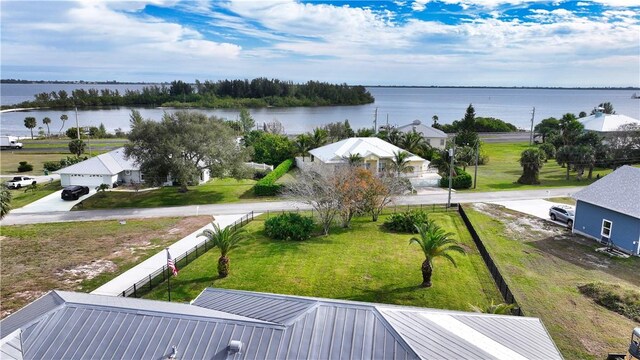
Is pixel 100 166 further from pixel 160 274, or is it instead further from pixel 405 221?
pixel 405 221

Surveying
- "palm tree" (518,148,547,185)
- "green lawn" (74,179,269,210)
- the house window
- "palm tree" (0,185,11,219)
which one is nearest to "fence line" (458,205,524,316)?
the house window

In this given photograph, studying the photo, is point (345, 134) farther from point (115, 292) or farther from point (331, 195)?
point (115, 292)

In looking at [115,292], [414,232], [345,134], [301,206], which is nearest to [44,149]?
[345,134]

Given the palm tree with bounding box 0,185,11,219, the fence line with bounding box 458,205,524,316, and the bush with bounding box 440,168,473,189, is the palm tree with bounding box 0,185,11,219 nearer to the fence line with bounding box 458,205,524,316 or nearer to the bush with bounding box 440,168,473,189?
the fence line with bounding box 458,205,524,316

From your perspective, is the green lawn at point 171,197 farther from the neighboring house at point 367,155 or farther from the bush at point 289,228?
the bush at point 289,228

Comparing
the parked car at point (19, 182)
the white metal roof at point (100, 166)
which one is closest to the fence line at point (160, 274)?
the white metal roof at point (100, 166)

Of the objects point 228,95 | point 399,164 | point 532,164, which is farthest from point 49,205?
point 228,95

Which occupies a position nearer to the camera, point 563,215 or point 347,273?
point 347,273
